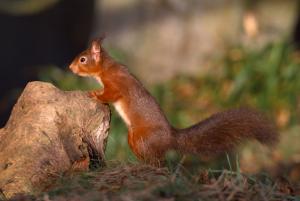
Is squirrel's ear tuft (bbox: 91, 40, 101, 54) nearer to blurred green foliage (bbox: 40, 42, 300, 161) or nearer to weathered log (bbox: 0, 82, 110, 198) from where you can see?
weathered log (bbox: 0, 82, 110, 198)

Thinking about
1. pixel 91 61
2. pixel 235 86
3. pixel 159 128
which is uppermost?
pixel 91 61

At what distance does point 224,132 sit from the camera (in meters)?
4.16

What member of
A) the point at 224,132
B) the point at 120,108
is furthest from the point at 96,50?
the point at 224,132

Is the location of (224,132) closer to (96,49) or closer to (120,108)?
(120,108)

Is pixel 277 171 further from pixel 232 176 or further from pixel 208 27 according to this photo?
pixel 232 176

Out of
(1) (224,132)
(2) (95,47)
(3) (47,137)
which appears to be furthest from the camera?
(2) (95,47)

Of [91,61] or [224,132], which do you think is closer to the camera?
[224,132]

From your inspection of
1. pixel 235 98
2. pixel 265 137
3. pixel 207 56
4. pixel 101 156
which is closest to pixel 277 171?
pixel 235 98

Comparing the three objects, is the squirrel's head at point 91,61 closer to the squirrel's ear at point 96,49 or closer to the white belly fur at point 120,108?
the squirrel's ear at point 96,49

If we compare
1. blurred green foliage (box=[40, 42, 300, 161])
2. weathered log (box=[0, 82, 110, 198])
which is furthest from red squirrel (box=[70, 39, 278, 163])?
blurred green foliage (box=[40, 42, 300, 161])

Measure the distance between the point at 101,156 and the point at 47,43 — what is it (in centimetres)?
636

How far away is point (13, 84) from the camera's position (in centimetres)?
938

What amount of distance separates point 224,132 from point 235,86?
3.90 meters

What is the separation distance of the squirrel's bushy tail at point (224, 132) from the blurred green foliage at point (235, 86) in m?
3.23
